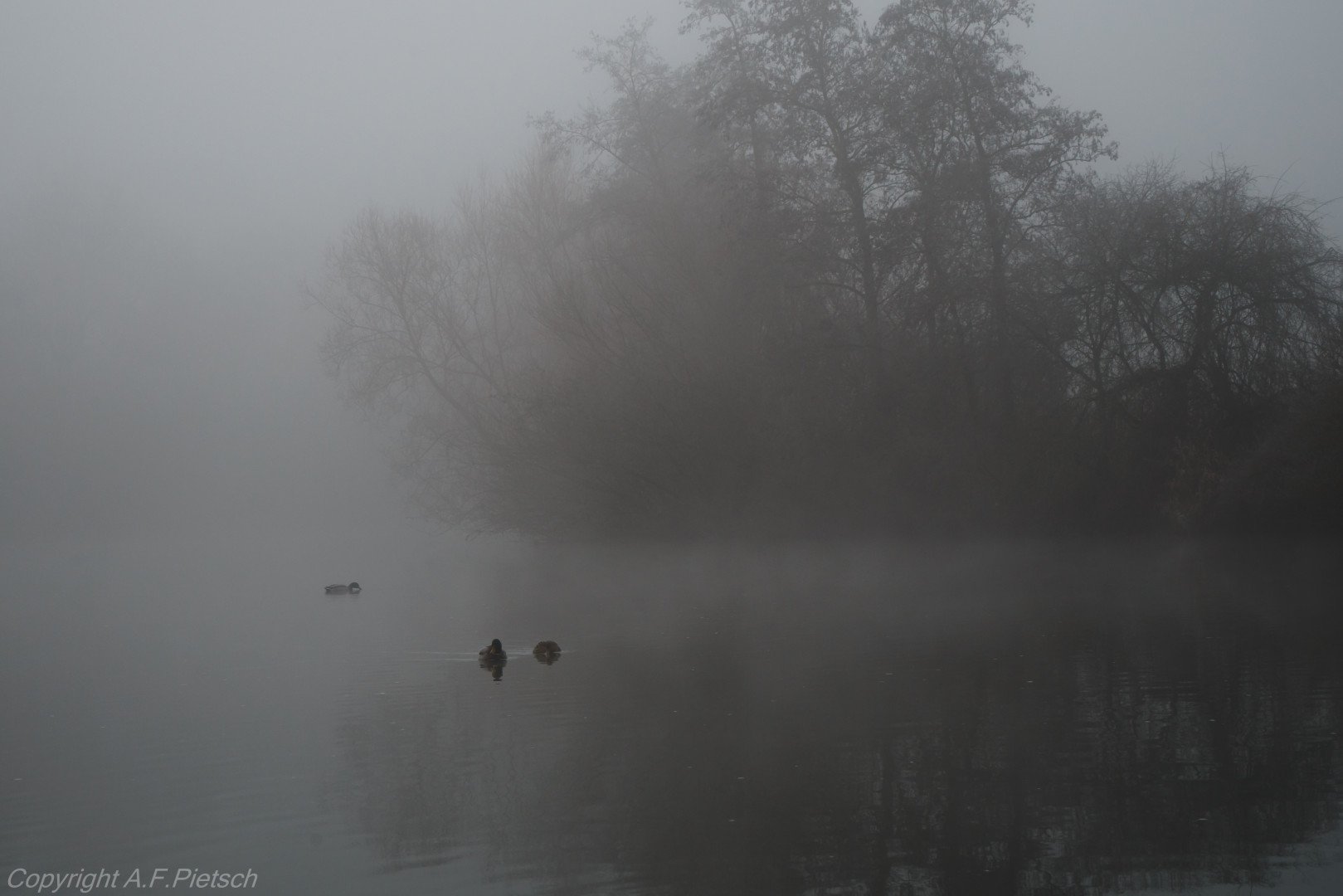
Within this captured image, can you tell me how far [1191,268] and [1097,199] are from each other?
9.84 feet

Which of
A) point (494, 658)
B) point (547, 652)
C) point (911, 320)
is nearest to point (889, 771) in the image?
point (494, 658)

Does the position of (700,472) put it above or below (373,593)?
above

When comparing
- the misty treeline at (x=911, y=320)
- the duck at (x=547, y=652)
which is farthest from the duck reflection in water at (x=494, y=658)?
the misty treeline at (x=911, y=320)

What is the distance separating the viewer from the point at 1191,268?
2539cm

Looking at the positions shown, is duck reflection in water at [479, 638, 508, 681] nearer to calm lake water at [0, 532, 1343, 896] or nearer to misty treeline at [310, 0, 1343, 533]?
calm lake water at [0, 532, 1343, 896]

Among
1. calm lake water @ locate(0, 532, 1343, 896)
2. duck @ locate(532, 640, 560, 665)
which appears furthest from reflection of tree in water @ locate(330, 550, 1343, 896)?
duck @ locate(532, 640, 560, 665)

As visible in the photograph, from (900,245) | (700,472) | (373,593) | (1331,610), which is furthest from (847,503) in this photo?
(1331,610)

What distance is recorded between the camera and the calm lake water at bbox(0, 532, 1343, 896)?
6.95 metres

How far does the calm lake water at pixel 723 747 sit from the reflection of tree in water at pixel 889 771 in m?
0.03

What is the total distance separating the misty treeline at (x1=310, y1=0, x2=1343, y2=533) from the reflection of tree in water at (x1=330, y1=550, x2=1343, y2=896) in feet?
42.0

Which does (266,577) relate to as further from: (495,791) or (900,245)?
(495,791)

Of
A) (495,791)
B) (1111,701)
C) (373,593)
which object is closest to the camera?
(495,791)

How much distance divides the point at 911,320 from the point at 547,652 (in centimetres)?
1590

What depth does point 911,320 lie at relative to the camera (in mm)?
27875
